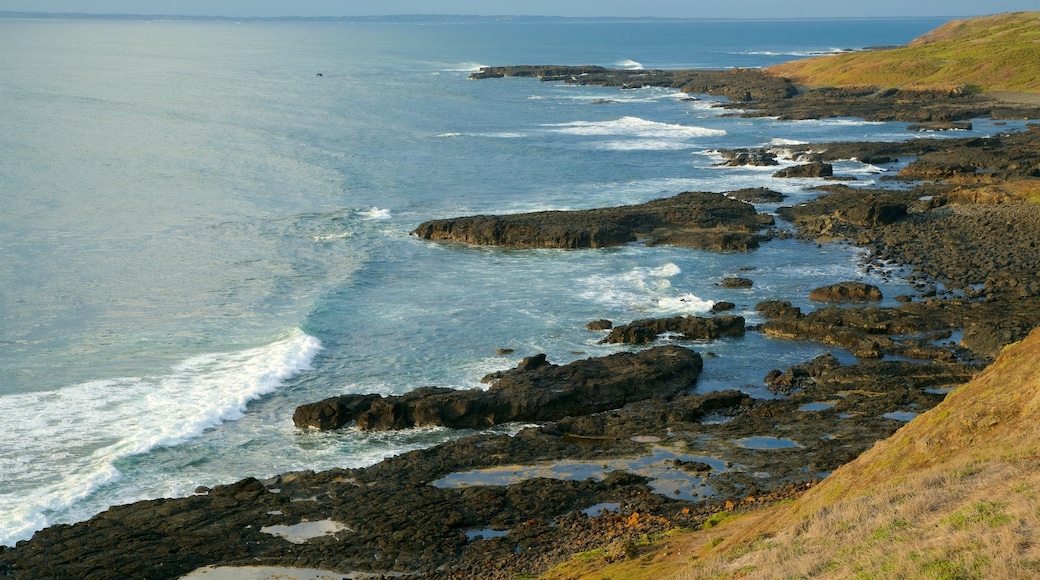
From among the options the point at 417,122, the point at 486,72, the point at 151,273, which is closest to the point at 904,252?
the point at 151,273

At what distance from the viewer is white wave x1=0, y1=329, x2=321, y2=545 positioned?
1048 inches

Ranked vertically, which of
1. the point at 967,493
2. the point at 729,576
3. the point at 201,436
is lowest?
the point at 201,436

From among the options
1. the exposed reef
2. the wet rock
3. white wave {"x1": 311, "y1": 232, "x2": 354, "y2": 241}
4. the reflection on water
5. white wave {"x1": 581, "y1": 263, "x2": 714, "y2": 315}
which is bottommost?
the reflection on water

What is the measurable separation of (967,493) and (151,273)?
1568 inches

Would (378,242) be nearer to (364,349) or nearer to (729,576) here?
(364,349)

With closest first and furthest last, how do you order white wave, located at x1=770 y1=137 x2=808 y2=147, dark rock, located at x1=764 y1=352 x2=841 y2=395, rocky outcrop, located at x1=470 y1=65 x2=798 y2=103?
dark rock, located at x1=764 y1=352 x2=841 y2=395
white wave, located at x1=770 y1=137 x2=808 y2=147
rocky outcrop, located at x1=470 y1=65 x2=798 y2=103

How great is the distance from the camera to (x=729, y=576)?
50.5 ft

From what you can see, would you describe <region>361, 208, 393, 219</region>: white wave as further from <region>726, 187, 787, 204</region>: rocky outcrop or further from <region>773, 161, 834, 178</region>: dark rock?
<region>773, 161, 834, 178</region>: dark rock

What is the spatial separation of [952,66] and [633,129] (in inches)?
1602

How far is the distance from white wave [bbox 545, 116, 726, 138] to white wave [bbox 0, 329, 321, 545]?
5957 cm

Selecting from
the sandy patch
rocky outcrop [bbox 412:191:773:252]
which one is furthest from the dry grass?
rocky outcrop [bbox 412:191:773:252]

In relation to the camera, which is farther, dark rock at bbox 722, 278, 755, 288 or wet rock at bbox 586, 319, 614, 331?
dark rock at bbox 722, 278, 755, 288

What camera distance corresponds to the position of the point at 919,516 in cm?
1541

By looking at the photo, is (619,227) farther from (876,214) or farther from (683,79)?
(683,79)
